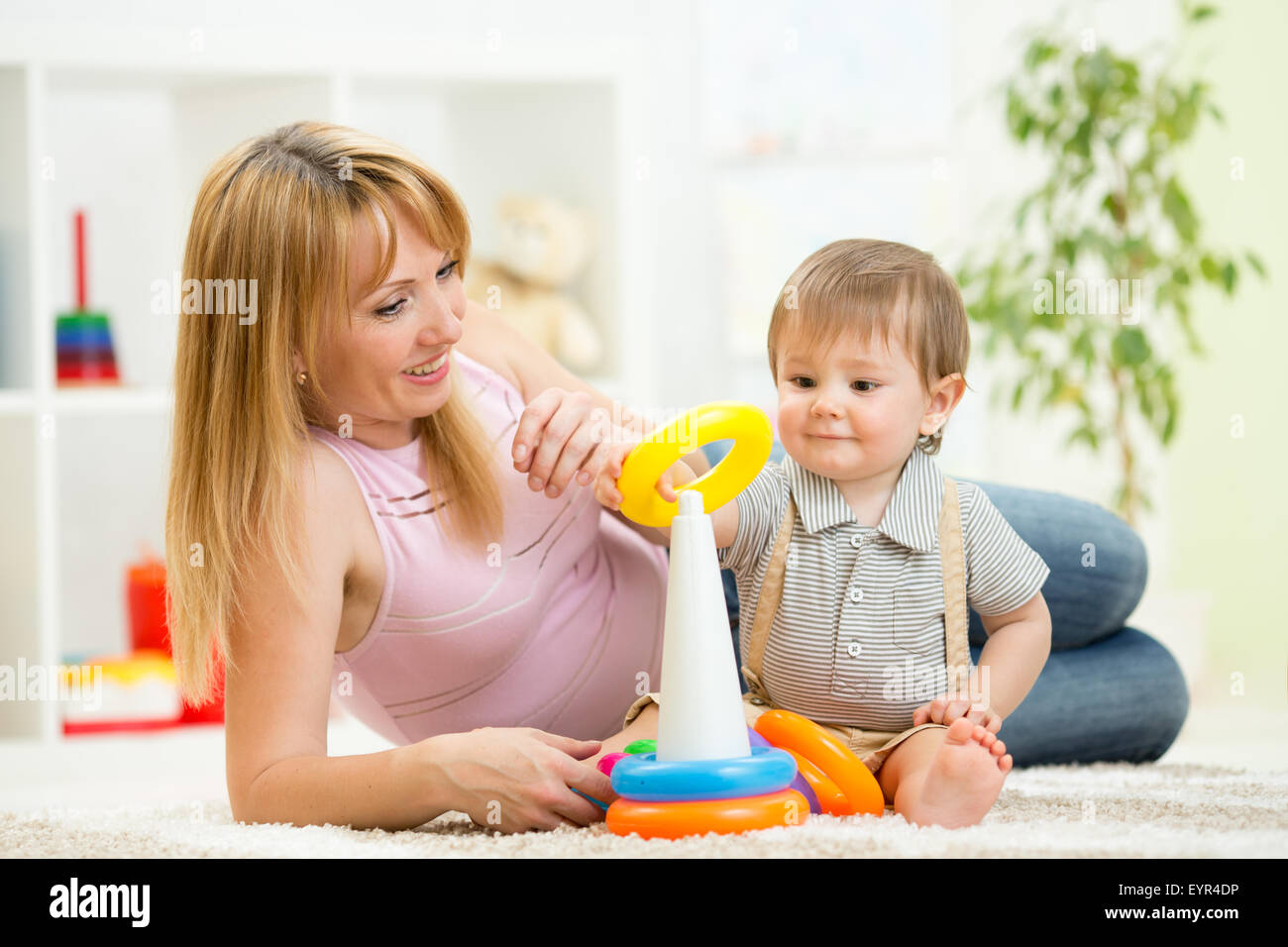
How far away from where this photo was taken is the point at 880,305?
1.00 metres

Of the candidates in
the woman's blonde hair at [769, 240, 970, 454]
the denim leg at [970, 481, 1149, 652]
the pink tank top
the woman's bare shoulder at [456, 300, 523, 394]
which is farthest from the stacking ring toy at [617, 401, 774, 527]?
the denim leg at [970, 481, 1149, 652]

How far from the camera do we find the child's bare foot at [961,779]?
866 millimetres

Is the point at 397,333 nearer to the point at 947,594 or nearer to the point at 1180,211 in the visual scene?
the point at 947,594

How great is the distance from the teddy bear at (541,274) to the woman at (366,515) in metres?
1.24

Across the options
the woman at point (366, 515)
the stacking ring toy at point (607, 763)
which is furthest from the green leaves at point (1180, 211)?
the stacking ring toy at point (607, 763)

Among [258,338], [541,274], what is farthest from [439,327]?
[541,274]

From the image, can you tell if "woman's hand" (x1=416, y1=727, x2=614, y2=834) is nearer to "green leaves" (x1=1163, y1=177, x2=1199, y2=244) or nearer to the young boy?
the young boy

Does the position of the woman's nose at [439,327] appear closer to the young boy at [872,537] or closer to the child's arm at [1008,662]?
the young boy at [872,537]

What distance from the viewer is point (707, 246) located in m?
3.03

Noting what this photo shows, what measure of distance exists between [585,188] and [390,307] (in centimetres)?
155

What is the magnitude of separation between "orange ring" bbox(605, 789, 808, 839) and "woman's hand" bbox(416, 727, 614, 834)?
54mm

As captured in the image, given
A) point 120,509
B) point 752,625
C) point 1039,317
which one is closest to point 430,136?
point 120,509

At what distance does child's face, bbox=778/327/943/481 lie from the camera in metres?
1.00
